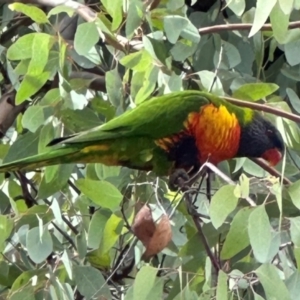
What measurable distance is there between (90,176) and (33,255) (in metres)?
0.22

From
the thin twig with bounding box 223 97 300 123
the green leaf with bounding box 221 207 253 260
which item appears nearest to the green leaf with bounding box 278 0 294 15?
the thin twig with bounding box 223 97 300 123

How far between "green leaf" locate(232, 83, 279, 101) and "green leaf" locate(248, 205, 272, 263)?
29 centimetres

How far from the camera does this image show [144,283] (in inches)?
35.6

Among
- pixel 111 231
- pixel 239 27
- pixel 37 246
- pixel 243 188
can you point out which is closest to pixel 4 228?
pixel 37 246

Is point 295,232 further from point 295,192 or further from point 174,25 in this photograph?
point 174,25

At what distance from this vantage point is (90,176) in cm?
121

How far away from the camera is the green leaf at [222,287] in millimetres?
838

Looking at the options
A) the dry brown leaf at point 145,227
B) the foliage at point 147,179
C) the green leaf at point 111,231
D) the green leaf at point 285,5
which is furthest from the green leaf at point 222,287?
the green leaf at point 285,5

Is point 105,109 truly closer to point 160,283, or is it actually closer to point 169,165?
point 169,165

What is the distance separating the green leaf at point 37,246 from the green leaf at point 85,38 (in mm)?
275

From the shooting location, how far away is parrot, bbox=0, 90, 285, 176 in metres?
1.07

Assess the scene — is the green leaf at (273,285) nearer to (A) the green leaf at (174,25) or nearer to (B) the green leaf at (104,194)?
(B) the green leaf at (104,194)

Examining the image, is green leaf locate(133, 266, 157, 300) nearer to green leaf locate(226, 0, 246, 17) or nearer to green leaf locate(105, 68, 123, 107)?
green leaf locate(105, 68, 123, 107)

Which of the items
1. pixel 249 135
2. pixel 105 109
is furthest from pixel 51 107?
pixel 249 135
